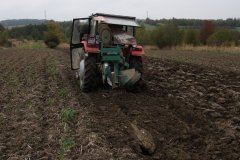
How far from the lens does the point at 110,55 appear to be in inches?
437

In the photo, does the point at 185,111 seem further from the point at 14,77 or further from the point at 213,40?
the point at 213,40

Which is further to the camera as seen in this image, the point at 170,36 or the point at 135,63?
the point at 170,36

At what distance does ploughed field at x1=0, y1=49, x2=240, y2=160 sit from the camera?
6.59 metres

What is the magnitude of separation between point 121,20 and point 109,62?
1505mm

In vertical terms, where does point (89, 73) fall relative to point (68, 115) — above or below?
above

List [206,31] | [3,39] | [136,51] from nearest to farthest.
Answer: [136,51]
[206,31]
[3,39]

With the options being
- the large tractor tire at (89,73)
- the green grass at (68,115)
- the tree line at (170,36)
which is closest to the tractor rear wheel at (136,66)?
the large tractor tire at (89,73)

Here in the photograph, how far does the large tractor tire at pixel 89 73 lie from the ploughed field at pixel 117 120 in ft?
0.84

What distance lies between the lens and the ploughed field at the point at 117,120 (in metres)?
6.59

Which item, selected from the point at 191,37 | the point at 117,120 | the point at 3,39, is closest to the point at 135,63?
the point at 117,120

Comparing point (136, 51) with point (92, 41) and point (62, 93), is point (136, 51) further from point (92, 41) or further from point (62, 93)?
point (62, 93)

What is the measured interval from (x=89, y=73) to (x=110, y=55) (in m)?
0.72

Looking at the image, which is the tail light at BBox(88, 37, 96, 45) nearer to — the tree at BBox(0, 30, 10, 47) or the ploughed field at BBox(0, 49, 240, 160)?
Result: the ploughed field at BBox(0, 49, 240, 160)

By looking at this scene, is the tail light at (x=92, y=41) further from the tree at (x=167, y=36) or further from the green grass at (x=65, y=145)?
the tree at (x=167, y=36)
